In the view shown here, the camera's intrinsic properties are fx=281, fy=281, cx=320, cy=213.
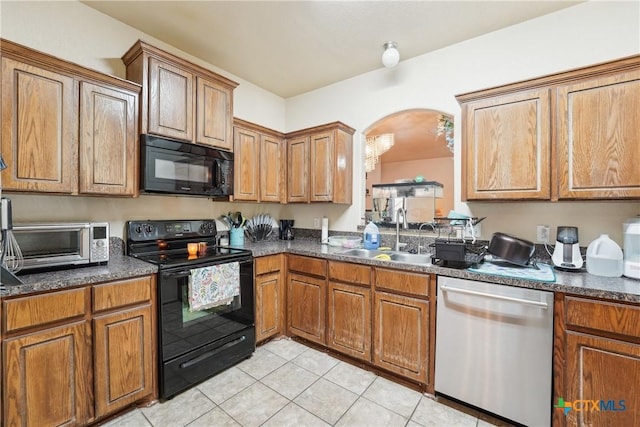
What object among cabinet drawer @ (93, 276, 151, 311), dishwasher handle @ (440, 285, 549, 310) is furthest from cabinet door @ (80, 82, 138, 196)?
dishwasher handle @ (440, 285, 549, 310)

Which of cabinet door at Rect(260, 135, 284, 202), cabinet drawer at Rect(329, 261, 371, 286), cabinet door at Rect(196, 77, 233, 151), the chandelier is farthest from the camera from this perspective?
the chandelier

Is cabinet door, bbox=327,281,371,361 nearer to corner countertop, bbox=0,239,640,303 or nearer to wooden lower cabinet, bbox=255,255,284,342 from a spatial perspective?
corner countertop, bbox=0,239,640,303

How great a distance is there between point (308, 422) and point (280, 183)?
7.08 ft

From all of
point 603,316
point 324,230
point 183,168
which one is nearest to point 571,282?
point 603,316

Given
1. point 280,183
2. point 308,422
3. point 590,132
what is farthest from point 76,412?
point 590,132

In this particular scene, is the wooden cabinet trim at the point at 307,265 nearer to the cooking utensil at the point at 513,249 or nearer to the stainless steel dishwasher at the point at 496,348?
the stainless steel dishwasher at the point at 496,348

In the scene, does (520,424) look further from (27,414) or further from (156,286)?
(27,414)

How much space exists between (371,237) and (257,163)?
136cm

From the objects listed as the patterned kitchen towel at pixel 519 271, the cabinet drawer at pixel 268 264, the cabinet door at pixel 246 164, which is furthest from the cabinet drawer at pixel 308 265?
the patterned kitchen towel at pixel 519 271

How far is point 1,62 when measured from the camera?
144cm

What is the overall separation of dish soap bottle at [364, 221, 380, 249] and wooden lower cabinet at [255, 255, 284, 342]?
0.82 m

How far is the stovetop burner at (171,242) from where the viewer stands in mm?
1993

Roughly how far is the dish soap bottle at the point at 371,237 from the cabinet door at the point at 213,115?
145 centimetres

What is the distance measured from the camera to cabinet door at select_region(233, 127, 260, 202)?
8.75 feet
